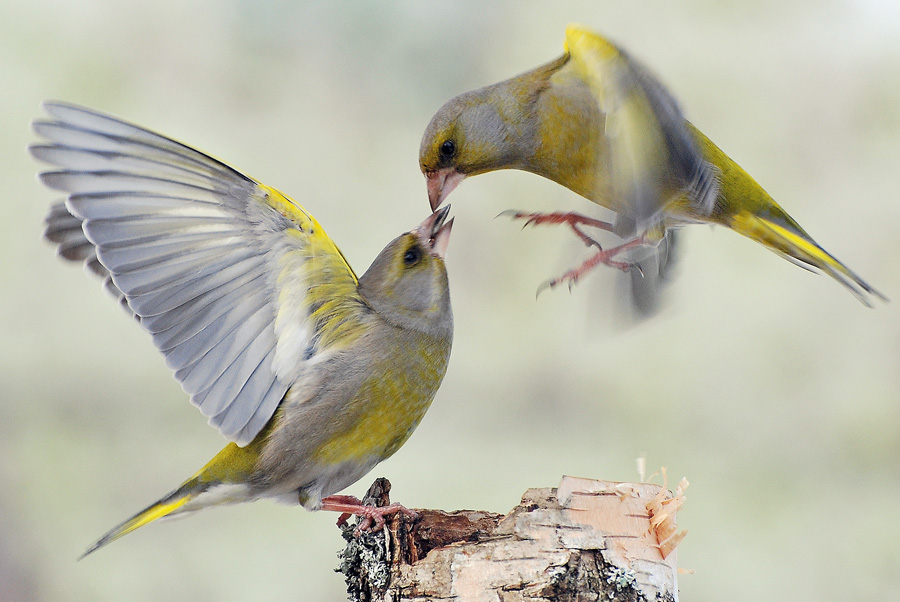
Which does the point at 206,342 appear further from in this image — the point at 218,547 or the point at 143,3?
the point at 143,3

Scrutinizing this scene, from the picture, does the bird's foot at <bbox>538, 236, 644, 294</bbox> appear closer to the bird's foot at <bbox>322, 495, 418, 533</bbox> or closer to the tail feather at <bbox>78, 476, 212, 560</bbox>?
the bird's foot at <bbox>322, 495, 418, 533</bbox>

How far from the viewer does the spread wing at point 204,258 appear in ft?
4.76

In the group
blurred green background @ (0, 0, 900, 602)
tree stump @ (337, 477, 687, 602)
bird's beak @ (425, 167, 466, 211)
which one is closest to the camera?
tree stump @ (337, 477, 687, 602)

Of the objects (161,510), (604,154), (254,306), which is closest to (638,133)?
(604,154)

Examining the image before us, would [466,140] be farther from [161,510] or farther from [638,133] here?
[161,510]

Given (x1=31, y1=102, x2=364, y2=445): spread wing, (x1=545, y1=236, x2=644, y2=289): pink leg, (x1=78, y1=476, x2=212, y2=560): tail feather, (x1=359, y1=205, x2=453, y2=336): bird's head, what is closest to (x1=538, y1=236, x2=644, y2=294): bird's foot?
(x1=545, y1=236, x2=644, y2=289): pink leg

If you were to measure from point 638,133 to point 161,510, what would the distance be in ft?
3.95

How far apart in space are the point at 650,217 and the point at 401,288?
521 millimetres

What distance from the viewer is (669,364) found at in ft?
9.62

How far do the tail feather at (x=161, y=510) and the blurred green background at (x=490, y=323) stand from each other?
1.06m

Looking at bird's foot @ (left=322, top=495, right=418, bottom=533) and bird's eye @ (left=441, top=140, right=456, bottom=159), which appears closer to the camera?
bird's foot @ (left=322, top=495, right=418, bottom=533)

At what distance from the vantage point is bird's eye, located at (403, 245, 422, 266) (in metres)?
1.72

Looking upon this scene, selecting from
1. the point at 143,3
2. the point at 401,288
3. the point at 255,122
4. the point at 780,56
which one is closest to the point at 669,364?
the point at 780,56

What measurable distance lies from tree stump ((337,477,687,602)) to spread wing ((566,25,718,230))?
2.00ft
